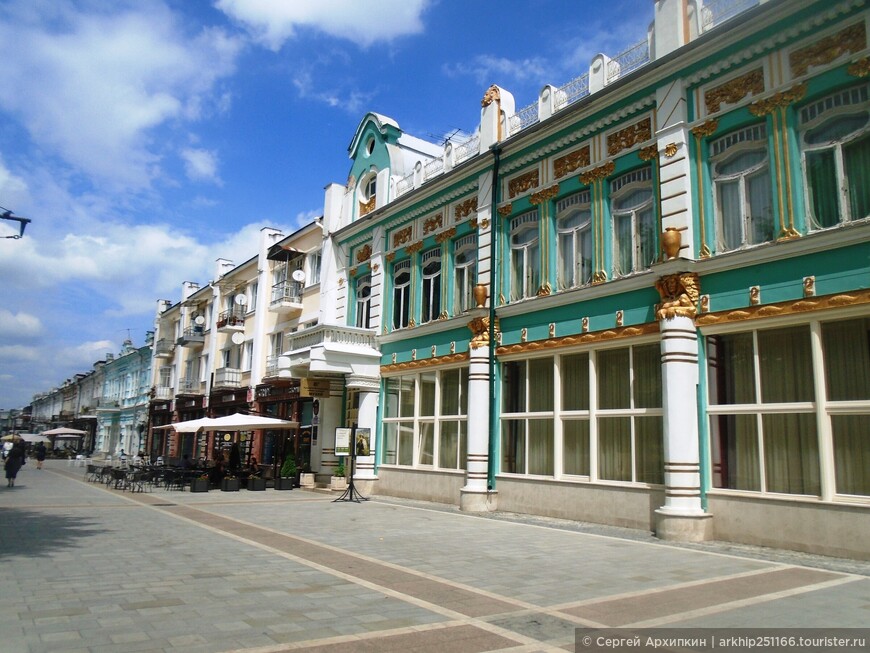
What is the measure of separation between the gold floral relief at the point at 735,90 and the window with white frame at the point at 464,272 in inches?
318

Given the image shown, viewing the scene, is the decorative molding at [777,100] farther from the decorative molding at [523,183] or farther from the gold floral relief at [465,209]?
the gold floral relief at [465,209]

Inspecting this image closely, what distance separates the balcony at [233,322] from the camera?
36562 mm

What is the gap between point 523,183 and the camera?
18.7m

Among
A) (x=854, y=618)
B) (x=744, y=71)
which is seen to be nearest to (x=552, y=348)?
(x=744, y=71)

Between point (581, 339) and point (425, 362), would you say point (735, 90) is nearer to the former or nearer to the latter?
point (581, 339)

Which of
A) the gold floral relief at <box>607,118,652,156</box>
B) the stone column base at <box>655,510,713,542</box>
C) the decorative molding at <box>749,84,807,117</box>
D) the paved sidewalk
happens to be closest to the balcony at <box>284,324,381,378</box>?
the paved sidewalk

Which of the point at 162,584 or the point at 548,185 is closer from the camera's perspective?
the point at 162,584

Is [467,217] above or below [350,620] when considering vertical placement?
above

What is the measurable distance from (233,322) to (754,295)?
29.4 metres

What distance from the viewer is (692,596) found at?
7980 millimetres

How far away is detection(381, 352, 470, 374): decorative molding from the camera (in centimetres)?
2002

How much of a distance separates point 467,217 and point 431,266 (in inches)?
95.5

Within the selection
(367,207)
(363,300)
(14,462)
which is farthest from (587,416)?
(14,462)

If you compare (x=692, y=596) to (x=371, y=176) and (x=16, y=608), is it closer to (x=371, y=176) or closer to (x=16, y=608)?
(x=16, y=608)
